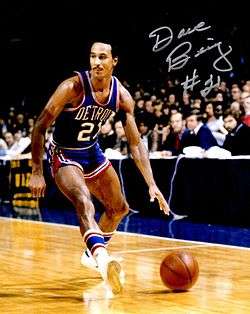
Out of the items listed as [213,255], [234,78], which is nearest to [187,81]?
[234,78]

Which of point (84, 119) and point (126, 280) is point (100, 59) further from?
point (126, 280)

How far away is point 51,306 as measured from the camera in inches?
211

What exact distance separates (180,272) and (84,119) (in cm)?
151

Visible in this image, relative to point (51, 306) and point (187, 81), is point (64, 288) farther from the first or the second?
point (187, 81)

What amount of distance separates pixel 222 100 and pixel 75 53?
1105 cm

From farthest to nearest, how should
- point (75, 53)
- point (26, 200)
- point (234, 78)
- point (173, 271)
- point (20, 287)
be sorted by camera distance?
point (75, 53) < point (234, 78) < point (26, 200) < point (20, 287) < point (173, 271)

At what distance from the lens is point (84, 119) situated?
Result: 20.3 ft

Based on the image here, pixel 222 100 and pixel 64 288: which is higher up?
pixel 222 100

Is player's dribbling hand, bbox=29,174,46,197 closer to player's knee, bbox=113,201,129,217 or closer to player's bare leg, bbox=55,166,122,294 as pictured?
player's bare leg, bbox=55,166,122,294

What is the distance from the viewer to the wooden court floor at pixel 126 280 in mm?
5297
